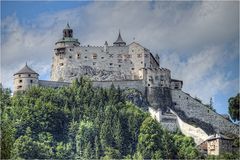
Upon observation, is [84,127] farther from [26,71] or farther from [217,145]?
[217,145]

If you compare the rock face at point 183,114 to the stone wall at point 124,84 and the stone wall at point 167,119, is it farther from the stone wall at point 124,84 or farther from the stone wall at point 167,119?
the stone wall at point 124,84

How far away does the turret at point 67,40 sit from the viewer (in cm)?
9706

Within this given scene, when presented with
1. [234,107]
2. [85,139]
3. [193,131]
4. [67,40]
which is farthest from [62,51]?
[234,107]

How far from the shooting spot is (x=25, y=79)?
89.3m

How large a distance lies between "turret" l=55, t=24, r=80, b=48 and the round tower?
841 cm

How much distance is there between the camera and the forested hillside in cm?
7838

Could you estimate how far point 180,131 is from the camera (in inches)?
3359

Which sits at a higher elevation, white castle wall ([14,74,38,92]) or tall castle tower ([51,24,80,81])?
tall castle tower ([51,24,80,81])

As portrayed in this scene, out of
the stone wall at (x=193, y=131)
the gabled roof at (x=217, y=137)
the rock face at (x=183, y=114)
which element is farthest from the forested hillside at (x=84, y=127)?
the gabled roof at (x=217, y=137)

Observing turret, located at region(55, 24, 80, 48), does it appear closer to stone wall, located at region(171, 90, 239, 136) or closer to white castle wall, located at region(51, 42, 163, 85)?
white castle wall, located at region(51, 42, 163, 85)

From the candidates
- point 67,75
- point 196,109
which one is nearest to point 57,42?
point 67,75

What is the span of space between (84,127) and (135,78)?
49.2 ft

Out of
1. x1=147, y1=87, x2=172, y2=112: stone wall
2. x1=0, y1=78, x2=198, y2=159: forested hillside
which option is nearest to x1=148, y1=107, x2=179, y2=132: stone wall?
x1=0, y1=78, x2=198, y2=159: forested hillside

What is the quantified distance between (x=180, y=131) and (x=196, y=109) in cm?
490
